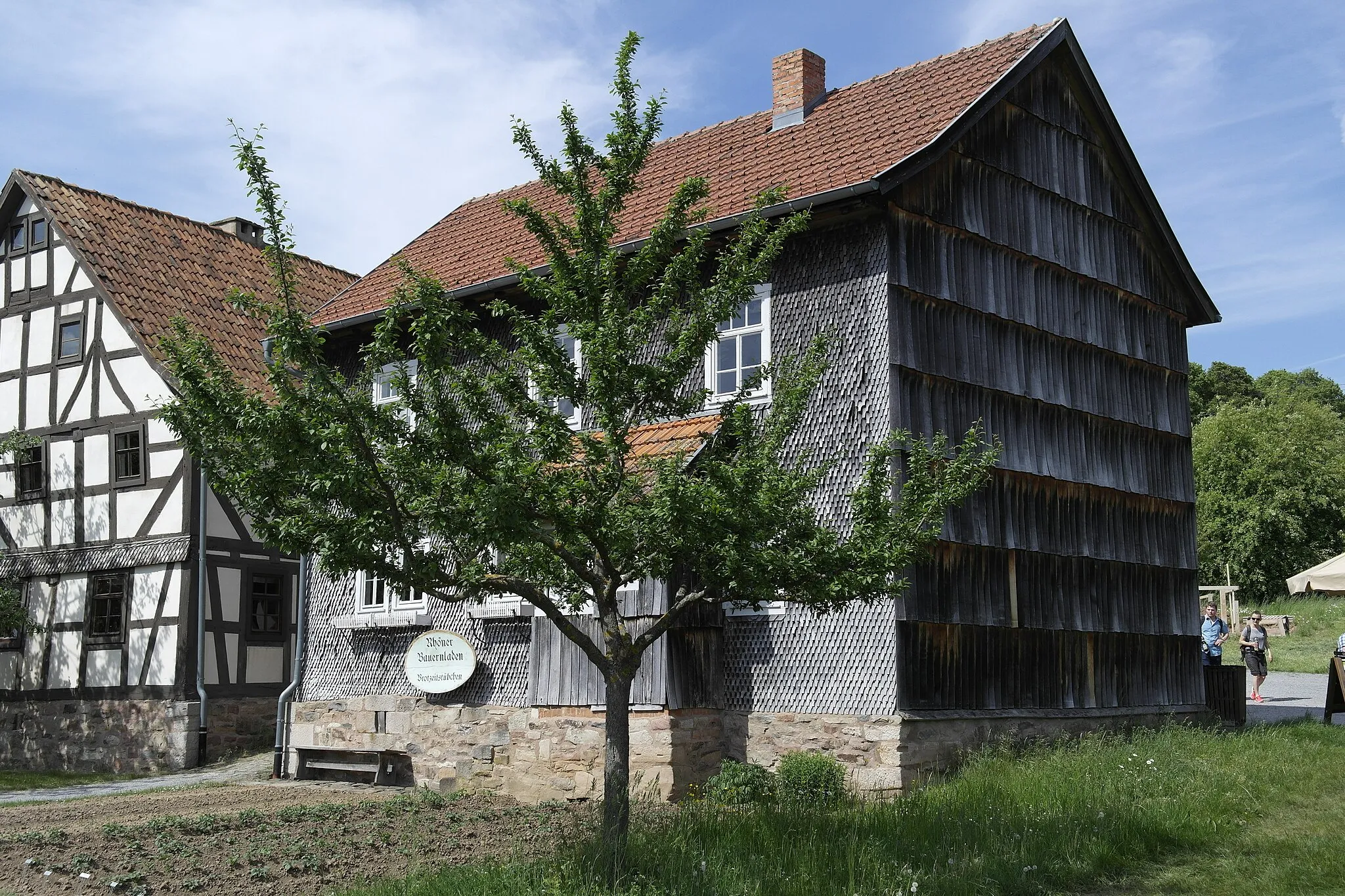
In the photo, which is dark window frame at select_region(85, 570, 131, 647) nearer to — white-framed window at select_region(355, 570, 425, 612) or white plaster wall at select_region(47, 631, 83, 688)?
white plaster wall at select_region(47, 631, 83, 688)

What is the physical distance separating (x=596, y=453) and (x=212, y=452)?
97.5 inches

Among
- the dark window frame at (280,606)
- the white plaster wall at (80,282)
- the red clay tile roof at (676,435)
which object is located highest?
the white plaster wall at (80,282)

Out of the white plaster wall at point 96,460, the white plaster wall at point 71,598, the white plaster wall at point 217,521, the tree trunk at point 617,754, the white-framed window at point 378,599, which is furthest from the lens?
the white plaster wall at point 96,460

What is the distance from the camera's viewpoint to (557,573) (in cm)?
951

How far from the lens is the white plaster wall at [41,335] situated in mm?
23453

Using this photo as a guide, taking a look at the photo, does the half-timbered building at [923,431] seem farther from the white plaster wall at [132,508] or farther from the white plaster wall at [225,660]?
the white plaster wall at [132,508]

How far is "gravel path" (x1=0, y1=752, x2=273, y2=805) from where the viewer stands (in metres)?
17.5

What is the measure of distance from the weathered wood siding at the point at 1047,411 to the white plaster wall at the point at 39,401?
15857 mm

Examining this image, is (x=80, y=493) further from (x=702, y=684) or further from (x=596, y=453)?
(x=596, y=453)

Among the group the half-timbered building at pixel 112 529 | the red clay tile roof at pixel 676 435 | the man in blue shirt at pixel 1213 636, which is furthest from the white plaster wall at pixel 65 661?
the man in blue shirt at pixel 1213 636

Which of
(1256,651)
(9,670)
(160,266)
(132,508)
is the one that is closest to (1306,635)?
(1256,651)

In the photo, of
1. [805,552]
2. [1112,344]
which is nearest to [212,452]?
[805,552]

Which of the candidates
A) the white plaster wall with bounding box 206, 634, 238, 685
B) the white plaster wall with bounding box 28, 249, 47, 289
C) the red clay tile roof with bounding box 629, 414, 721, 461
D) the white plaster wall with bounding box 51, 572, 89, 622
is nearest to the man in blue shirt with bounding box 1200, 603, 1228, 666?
the red clay tile roof with bounding box 629, 414, 721, 461

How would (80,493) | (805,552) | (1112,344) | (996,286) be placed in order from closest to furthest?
(805,552)
(996,286)
(1112,344)
(80,493)
